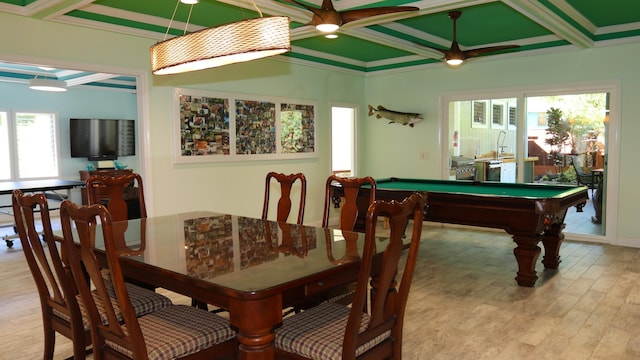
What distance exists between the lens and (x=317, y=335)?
1.99 meters

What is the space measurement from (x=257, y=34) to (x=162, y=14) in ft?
9.49

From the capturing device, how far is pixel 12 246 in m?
6.00

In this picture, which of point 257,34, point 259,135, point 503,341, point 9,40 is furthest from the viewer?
point 259,135

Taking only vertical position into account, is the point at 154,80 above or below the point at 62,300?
above

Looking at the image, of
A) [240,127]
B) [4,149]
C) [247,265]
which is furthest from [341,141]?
[247,265]

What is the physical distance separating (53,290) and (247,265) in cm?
105

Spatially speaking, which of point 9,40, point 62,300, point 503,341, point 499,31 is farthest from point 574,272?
point 9,40

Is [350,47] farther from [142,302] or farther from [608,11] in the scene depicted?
[142,302]

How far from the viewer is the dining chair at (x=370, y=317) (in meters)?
1.75


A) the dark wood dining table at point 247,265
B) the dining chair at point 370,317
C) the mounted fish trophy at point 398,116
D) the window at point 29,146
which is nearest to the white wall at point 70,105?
the window at point 29,146

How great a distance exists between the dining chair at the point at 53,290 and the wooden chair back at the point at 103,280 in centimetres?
26

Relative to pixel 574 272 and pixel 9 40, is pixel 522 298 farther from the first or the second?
pixel 9 40

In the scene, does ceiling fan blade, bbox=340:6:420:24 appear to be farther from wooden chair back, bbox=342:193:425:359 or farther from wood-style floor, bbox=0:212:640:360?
wood-style floor, bbox=0:212:640:360

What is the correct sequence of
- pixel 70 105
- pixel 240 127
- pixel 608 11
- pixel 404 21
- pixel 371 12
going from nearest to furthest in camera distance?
pixel 371 12
pixel 608 11
pixel 404 21
pixel 240 127
pixel 70 105
